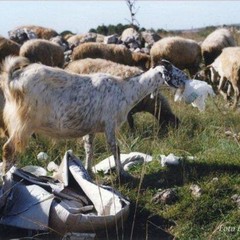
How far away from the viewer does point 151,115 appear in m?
10.1

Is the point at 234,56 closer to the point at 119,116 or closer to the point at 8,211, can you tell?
the point at 119,116

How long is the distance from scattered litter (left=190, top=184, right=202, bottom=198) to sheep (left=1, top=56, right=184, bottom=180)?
0.88 meters

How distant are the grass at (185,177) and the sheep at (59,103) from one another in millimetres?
584

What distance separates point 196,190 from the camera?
222 inches

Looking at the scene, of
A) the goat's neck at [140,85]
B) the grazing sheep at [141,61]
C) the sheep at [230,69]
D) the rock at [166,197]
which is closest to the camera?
the rock at [166,197]

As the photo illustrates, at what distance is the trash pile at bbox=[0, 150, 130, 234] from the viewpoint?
4945mm

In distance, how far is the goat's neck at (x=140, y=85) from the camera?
6.42m

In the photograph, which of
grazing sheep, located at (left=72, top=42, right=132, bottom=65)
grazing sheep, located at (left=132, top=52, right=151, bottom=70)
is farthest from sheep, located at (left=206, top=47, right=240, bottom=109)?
grazing sheep, located at (left=72, top=42, right=132, bottom=65)

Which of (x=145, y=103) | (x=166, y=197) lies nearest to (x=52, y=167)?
(x=166, y=197)

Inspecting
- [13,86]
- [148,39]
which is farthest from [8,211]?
[148,39]

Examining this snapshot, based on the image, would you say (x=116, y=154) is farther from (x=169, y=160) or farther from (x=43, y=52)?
(x=43, y=52)

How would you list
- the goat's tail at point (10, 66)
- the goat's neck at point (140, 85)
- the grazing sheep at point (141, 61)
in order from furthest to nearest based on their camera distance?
1. the grazing sheep at point (141, 61)
2. the goat's neck at point (140, 85)
3. the goat's tail at point (10, 66)

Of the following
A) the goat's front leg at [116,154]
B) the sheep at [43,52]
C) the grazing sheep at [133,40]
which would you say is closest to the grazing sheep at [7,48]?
the sheep at [43,52]

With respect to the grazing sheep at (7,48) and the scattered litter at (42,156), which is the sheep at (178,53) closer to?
the grazing sheep at (7,48)
